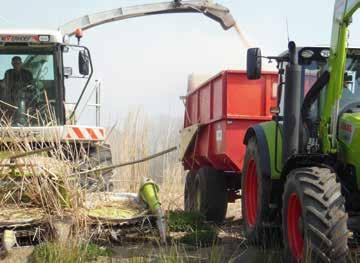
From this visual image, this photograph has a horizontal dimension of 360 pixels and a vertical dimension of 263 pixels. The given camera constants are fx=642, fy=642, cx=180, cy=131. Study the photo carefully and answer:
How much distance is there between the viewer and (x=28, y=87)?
8.09 metres

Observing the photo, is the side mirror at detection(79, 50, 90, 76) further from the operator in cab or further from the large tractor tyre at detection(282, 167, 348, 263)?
the large tractor tyre at detection(282, 167, 348, 263)

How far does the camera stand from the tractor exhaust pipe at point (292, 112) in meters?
5.39

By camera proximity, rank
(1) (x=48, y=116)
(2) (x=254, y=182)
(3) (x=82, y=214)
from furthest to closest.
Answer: (1) (x=48, y=116), (2) (x=254, y=182), (3) (x=82, y=214)

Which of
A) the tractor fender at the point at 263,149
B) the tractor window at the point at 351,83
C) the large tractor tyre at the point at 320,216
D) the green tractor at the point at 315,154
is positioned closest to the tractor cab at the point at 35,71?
the tractor fender at the point at 263,149

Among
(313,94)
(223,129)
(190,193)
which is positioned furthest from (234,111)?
(313,94)

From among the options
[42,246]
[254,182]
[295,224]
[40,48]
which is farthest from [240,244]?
[40,48]

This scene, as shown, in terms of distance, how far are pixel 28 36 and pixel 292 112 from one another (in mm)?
4061

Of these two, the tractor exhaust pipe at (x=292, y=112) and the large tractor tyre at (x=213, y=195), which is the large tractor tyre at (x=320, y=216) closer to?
the tractor exhaust pipe at (x=292, y=112)

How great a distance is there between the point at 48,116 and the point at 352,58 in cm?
393

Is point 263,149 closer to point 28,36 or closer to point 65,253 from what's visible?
point 65,253

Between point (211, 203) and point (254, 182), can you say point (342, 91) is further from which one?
point (211, 203)

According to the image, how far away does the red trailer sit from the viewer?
779cm

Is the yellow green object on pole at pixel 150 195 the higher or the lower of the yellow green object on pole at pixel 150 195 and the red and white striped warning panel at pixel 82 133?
the lower

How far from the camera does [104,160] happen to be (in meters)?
8.16
